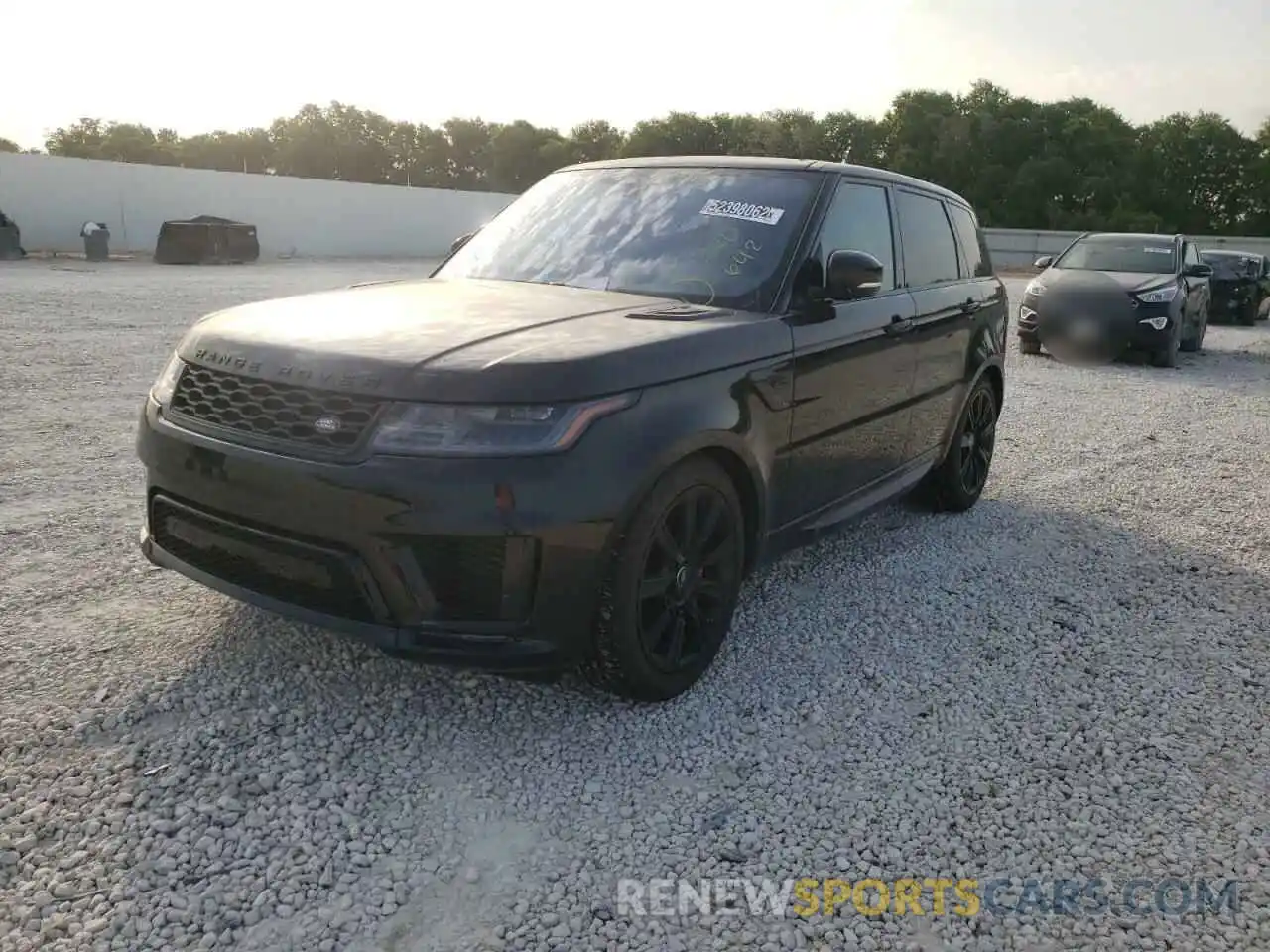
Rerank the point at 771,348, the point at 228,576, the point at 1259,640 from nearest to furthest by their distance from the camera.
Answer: the point at 228,576, the point at 771,348, the point at 1259,640

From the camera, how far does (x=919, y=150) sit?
199 feet

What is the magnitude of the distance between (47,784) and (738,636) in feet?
7.59

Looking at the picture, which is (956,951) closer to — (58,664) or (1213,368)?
(58,664)

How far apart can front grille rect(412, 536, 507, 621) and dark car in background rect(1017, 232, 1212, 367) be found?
439 inches

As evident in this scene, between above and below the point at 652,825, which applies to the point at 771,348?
above

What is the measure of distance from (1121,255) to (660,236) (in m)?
11.3

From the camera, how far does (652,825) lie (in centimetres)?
272

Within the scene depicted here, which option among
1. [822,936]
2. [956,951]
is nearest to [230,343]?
[822,936]

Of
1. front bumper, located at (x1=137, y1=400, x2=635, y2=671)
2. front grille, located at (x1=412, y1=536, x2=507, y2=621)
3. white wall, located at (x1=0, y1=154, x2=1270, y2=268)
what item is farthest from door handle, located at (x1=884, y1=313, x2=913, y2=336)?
white wall, located at (x1=0, y1=154, x2=1270, y2=268)

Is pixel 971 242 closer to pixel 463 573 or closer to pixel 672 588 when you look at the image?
pixel 672 588

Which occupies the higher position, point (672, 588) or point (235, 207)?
point (235, 207)

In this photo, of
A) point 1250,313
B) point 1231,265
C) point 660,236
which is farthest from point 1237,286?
point 660,236

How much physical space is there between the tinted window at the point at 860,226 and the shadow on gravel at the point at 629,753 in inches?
57.9

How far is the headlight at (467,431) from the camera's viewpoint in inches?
106
